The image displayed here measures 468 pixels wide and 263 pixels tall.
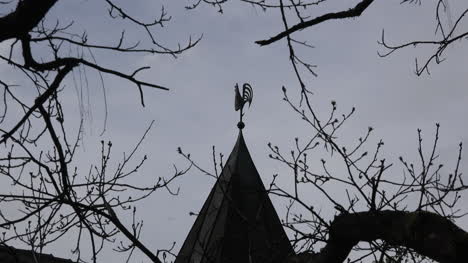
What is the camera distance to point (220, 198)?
1257 centimetres

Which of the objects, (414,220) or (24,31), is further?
(414,220)

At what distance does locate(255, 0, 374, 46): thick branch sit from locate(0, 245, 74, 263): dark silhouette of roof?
1.73 m

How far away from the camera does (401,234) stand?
3.79 meters

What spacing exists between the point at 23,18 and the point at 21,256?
491 centimetres

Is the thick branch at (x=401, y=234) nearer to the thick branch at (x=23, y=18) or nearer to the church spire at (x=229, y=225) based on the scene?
the thick branch at (x=23, y=18)

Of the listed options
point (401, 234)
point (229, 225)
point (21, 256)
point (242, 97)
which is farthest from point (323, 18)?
point (242, 97)

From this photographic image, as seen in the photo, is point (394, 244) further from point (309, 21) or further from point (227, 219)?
point (227, 219)

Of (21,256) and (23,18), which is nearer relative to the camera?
(23,18)

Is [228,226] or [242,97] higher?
[242,97]

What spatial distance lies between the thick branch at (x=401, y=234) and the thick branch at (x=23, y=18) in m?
2.04

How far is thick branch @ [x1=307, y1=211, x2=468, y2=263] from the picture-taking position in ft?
11.6

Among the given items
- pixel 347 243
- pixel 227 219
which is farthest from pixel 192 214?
pixel 227 219

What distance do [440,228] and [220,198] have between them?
9033 millimetres

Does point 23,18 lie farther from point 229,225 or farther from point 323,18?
point 229,225
